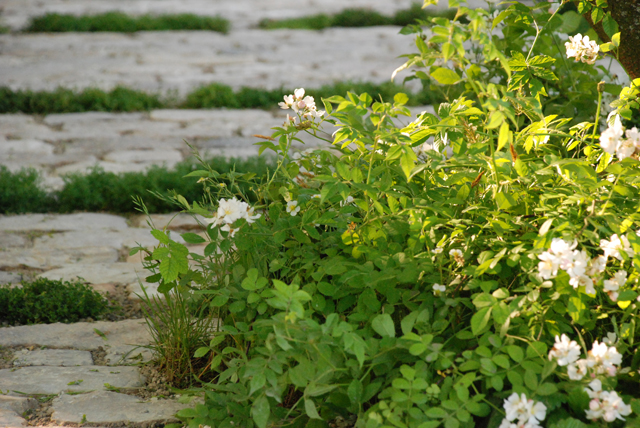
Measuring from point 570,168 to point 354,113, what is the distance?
0.51 metres

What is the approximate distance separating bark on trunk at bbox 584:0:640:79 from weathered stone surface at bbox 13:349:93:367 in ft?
6.49

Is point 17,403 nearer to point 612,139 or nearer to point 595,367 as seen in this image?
point 595,367

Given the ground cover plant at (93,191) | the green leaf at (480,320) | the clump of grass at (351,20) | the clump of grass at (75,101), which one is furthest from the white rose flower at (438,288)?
the clump of grass at (351,20)

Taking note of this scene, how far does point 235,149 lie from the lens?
4.20 m

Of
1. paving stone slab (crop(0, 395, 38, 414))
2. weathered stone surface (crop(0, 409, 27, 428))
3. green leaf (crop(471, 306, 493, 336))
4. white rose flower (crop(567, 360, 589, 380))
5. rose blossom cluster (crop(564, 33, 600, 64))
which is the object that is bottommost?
paving stone slab (crop(0, 395, 38, 414))

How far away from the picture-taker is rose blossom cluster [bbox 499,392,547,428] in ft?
3.82

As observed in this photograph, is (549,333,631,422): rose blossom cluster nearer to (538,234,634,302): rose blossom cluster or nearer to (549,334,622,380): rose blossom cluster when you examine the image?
(549,334,622,380): rose blossom cluster

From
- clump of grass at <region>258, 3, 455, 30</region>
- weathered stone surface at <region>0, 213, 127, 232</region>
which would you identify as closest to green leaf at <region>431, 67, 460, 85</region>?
weathered stone surface at <region>0, 213, 127, 232</region>

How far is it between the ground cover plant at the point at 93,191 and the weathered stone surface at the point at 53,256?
0.51 meters

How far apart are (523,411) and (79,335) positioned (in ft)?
4.99

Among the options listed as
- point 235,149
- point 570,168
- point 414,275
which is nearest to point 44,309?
point 414,275

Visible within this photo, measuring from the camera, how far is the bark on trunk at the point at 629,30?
1.88m

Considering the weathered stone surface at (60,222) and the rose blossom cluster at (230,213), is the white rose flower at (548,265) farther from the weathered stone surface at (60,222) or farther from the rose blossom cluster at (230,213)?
the weathered stone surface at (60,222)

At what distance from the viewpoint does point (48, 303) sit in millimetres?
2205
